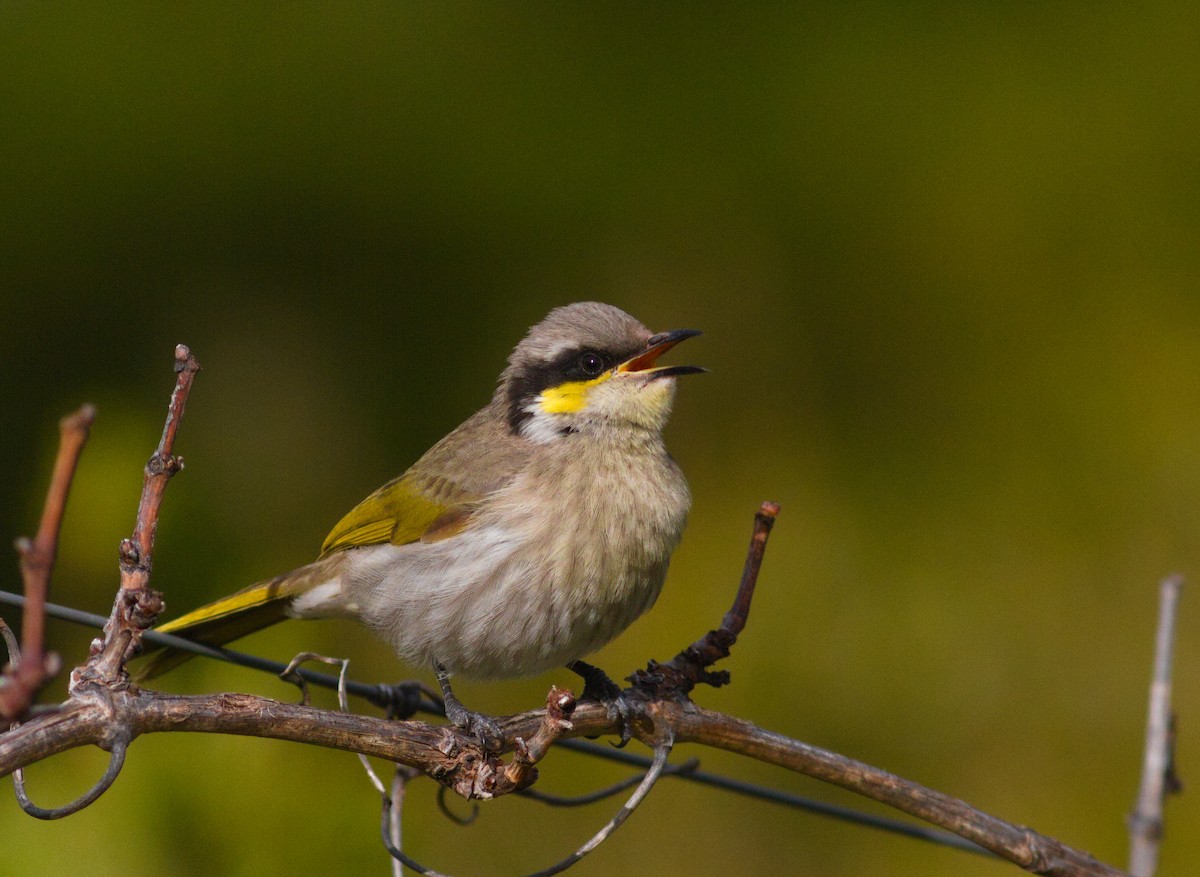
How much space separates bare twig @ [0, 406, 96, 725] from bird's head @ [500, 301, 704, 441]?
1920 millimetres

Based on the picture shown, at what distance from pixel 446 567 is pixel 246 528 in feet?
3.57

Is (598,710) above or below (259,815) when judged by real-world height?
above

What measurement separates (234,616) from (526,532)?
815mm

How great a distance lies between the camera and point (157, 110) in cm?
384

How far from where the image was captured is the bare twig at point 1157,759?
7.95 ft

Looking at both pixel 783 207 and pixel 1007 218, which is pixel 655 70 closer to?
pixel 783 207

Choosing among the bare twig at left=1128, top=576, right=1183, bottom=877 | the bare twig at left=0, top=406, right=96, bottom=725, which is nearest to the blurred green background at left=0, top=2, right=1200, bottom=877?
the bare twig at left=1128, top=576, right=1183, bottom=877

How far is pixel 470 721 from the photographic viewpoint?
7.70ft

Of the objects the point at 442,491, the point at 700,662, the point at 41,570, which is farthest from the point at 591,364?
the point at 41,570

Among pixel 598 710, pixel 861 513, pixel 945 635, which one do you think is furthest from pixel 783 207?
pixel 598 710

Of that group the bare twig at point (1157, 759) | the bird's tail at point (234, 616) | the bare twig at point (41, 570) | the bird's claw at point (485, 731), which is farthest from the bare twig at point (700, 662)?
the bare twig at point (41, 570)

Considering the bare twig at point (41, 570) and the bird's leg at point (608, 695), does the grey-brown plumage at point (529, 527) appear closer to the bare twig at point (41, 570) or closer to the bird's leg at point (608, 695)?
the bird's leg at point (608, 695)

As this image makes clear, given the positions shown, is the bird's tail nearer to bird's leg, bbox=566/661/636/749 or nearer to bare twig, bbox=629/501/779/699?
bird's leg, bbox=566/661/636/749

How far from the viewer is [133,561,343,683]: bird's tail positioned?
2.93 m
